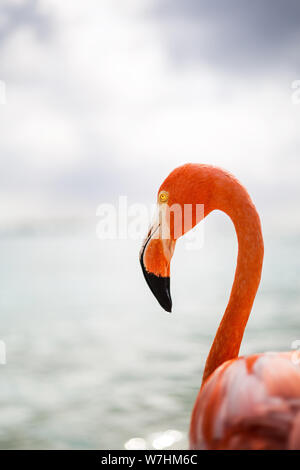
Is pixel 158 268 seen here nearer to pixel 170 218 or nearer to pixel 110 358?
pixel 170 218

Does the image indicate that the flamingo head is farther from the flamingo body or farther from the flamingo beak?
the flamingo body

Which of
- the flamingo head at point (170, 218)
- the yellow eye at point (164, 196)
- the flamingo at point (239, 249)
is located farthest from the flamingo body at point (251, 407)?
the yellow eye at point (164, 196)

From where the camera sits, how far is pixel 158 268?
162 cm

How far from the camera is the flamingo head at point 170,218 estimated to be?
1.63 meters

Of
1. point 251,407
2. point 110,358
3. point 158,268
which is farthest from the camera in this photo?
point 110,358

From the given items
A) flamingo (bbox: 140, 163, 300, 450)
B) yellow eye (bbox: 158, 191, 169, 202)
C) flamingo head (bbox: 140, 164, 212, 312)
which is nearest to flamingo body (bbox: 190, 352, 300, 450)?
flamingo (bbox: 140, 163, 300, 450)

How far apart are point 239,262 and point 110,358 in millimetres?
2780

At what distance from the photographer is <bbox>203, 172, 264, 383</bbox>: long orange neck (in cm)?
162

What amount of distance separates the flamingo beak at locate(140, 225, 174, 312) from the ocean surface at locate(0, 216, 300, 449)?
103 centimetres

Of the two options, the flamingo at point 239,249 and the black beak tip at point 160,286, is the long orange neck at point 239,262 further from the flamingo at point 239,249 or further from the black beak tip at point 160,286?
the black beak tip at point 160,286

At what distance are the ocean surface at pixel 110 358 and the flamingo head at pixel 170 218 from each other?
3.52ft

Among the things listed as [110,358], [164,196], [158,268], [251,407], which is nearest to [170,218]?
[164,196]
